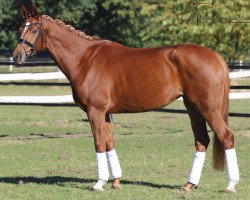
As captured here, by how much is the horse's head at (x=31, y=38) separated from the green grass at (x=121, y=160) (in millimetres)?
1698

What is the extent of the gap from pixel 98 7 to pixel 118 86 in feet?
137

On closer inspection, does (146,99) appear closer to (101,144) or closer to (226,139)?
(101,144)

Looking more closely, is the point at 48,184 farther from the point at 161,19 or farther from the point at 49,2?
the point at 49,2

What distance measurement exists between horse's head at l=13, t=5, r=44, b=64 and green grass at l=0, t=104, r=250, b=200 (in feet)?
5.57

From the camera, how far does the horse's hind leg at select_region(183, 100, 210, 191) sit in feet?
29.6

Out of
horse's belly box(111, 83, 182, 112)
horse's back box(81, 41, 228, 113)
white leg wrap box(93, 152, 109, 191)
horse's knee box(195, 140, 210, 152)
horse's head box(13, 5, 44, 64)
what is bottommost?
white leg wrap box(93, 152, 109, 191)

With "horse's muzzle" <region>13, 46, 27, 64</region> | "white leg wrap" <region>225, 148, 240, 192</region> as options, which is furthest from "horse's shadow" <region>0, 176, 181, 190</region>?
"horse's muzzle" <region>13, 46, 27, 64</region>

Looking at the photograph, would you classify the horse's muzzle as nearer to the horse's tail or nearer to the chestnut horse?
the chestnut horse

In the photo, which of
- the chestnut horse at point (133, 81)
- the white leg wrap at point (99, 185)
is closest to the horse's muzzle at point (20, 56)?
the chestnut horse at point (133, 81)

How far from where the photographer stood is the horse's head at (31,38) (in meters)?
9.34

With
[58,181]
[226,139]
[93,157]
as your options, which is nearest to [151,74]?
[226,139]

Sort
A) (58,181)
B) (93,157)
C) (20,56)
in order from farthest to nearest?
(93,157) < (58,181) < (20,56)

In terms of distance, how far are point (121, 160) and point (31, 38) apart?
10.9ft

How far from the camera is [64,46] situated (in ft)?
31.2
